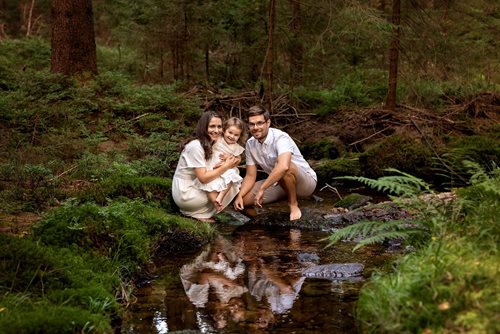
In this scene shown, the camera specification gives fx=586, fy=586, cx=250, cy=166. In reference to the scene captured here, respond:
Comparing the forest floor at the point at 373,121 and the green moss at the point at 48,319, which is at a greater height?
the green moss at the point at 48,319

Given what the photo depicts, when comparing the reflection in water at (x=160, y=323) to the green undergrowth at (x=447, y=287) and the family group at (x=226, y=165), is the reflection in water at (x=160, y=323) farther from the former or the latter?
the family group at (x=226, y=165)

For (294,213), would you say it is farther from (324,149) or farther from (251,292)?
(324,149)

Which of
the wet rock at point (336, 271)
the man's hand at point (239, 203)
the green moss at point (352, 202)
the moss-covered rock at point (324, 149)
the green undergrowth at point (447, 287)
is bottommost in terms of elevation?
the moss-covered rock at point (324, 149)

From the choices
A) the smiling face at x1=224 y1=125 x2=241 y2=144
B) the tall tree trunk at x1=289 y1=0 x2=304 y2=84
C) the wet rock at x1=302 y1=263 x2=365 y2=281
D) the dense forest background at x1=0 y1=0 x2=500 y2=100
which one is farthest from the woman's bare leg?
the tall tree trunk at x1=289 y1=0 x2=304 y2=84

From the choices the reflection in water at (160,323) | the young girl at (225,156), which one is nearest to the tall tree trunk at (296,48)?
the young girl at (225,156)

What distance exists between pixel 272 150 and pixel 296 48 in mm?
7364

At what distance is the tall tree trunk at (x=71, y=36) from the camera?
43.3ft

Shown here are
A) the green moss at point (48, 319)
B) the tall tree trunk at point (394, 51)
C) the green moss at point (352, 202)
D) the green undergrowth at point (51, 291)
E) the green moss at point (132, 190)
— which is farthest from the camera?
the tall tree trunk at point (394, 51)

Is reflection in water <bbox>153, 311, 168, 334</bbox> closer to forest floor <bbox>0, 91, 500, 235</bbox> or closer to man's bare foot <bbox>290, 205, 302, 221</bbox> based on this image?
man's bare foot <bbox>290, 205, 302, 221</bbox>

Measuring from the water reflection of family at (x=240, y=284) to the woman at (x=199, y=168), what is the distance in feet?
2.90

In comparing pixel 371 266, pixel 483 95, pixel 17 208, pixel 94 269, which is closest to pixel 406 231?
pixel 371 266

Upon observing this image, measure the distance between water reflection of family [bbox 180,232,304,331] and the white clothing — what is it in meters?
1.47

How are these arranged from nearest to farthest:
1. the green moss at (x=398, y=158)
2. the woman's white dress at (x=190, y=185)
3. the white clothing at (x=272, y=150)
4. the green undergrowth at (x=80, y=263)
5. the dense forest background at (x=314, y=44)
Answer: the green undergrowth at (x=80, y=263) → the woman's white dress at (x=190, y=185) → the white clothing at (x=272, y=150) → the green moss at (x=398, y=158) → the dense forest background at (x=314, y=44)

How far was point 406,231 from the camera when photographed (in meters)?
4.93
